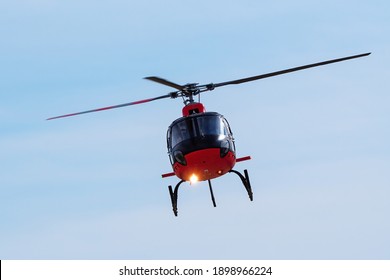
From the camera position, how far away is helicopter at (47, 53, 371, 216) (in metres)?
46.8

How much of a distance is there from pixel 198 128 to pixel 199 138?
0.55m

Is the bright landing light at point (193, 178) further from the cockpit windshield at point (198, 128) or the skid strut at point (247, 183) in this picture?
the skid strut at point (247, 183)

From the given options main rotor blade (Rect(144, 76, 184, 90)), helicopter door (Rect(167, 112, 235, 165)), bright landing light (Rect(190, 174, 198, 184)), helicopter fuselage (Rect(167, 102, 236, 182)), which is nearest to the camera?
main rotor blade (Rect(144, 76, 184, 90))

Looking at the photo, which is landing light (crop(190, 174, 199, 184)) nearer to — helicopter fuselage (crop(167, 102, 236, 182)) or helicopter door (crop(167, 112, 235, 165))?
helicopter fuselage (crop(167, 102, 236, 182))

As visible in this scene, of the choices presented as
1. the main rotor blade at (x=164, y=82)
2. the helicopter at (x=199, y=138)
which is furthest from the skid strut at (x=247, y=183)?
the main rotor blade at (x=164, y=82)

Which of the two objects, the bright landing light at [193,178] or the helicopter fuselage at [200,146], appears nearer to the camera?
the helicopter fuselage at [200,146]

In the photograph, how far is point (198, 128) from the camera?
47531 millimetres

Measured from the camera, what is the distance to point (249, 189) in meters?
51.2

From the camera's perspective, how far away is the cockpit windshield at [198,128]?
156ft

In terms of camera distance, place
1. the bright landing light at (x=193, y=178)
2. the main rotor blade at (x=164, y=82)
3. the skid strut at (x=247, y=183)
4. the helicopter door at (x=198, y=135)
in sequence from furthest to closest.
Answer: the skid strut at (x=247, y=183), the bright landing light at (x=193, y=178), the helicopter door at (x=198, y=135), the main rotor blade at (x=164, y=82)

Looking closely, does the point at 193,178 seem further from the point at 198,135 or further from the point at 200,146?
the point at 198,135

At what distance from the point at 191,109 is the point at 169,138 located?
5.33 feet

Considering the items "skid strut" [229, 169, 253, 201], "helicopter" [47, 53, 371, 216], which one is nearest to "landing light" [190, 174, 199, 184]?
"helicopter" [47, 53, 371, 216]
